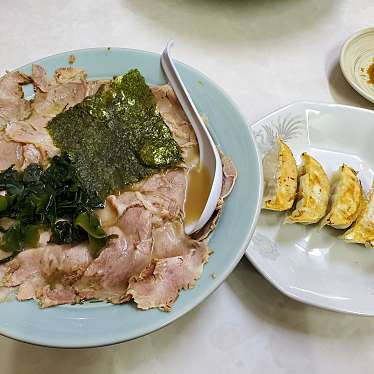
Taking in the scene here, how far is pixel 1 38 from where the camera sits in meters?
1.49


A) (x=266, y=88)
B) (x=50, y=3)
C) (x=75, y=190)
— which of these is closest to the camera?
(x=75, y=190)

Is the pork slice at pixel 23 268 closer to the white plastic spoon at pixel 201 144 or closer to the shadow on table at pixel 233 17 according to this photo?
the white plastic spoon at pixel 201 144

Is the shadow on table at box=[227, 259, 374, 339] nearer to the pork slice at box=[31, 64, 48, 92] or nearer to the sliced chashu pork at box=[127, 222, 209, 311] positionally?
the sliced chashu pork at box=[127, 222, 209, 311]

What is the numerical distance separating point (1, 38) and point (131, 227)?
3.34 ft

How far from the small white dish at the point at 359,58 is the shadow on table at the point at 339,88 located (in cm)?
4

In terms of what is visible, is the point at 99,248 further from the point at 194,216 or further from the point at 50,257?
the point at 194,216

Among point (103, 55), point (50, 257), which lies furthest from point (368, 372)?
point (103, 55)

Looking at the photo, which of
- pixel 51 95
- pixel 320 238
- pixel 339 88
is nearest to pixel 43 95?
pixel 51 95

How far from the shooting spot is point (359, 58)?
1.45m

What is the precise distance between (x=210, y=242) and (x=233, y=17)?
39.6 inches

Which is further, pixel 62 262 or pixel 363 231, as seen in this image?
pixel 363 231

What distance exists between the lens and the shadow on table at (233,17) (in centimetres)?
152

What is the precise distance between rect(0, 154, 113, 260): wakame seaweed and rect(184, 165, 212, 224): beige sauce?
0.64 feet

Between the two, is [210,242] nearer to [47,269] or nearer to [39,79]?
[47,269]
